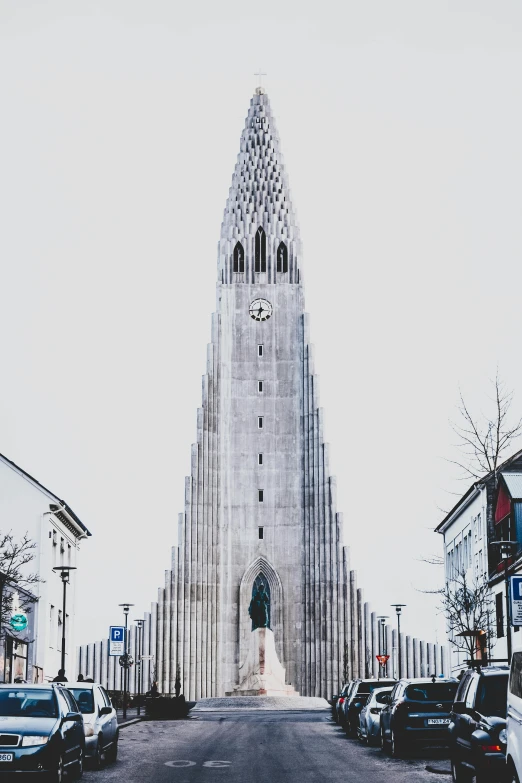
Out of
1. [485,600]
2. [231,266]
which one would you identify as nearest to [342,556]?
[231,266]

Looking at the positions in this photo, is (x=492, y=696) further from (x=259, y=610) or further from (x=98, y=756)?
(x=259, y=610)

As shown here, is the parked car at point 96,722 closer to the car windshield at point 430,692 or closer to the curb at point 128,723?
the car windshield at point 430,692

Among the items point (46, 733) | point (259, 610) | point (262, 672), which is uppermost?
point (259, 610)

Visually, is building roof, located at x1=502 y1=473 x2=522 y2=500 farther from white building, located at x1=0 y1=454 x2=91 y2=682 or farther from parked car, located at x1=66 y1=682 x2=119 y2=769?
parked car, located at x1=66 y1=682 x2=119 y2=769

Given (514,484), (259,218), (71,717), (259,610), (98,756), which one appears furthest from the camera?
(259,218)

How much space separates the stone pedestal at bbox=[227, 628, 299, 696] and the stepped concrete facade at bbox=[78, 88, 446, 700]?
666 cm

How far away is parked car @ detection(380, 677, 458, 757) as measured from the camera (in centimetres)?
2408

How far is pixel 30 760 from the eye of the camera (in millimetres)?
17188

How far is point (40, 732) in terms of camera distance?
1762 cm

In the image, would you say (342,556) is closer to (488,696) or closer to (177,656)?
(177,656)

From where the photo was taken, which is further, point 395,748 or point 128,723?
point 128,723

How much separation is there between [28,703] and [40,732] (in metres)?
1.38

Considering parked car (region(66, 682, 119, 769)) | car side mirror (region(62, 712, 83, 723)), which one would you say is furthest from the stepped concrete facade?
car side mirror (region(62, 712, 83, 723))

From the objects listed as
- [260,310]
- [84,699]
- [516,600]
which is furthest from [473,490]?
[84,699]
